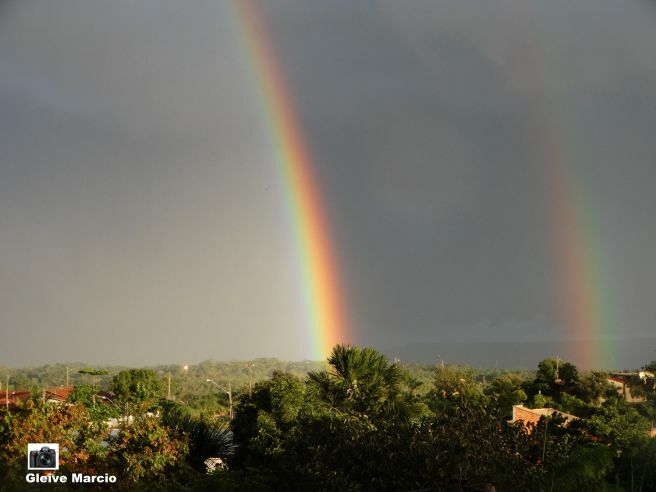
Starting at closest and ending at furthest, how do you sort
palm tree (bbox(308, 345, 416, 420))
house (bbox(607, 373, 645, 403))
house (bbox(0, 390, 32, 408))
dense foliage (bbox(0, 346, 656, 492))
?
dense foliage (bbox(0, 346, 656, 492))
palm tree (bbox(308, 345, 416, 420))
house (bbox(0, 390, 32, 408))
house (bbox(607, 373, 645, 403))

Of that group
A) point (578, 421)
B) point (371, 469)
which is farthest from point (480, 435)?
point (578, 421)

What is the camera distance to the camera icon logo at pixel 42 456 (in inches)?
552

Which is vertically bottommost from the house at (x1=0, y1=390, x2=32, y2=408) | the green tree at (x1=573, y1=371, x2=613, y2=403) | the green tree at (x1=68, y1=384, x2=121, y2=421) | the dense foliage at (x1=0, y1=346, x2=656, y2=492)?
the house at (x1=0, y1=390, x2=32, y2=408)

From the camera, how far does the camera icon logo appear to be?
14.0 m

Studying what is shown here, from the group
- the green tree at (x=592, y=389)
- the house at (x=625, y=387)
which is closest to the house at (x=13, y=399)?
the green tree at (x=592, y=389)

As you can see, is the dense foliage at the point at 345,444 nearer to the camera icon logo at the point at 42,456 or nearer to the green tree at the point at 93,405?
the green tree at the point at 93,405

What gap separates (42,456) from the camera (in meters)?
14.6

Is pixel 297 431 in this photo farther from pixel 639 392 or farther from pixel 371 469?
pixel 639 392

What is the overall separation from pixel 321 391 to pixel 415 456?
511 inches

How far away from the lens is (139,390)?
1174 inches

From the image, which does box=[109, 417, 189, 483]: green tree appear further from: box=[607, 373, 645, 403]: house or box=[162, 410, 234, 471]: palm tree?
box=[607, 373, 645, 403]: house

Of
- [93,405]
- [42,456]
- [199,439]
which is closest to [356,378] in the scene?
[199,439]

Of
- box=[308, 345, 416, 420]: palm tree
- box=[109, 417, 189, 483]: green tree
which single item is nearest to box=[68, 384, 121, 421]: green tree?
box=[109, 417, 189, 483]: green tree

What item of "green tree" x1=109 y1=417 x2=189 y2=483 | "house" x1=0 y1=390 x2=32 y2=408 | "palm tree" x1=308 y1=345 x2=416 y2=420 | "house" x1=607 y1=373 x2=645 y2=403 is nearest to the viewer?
"green tree" x1=109 y1=417 x2=189 y2=483
